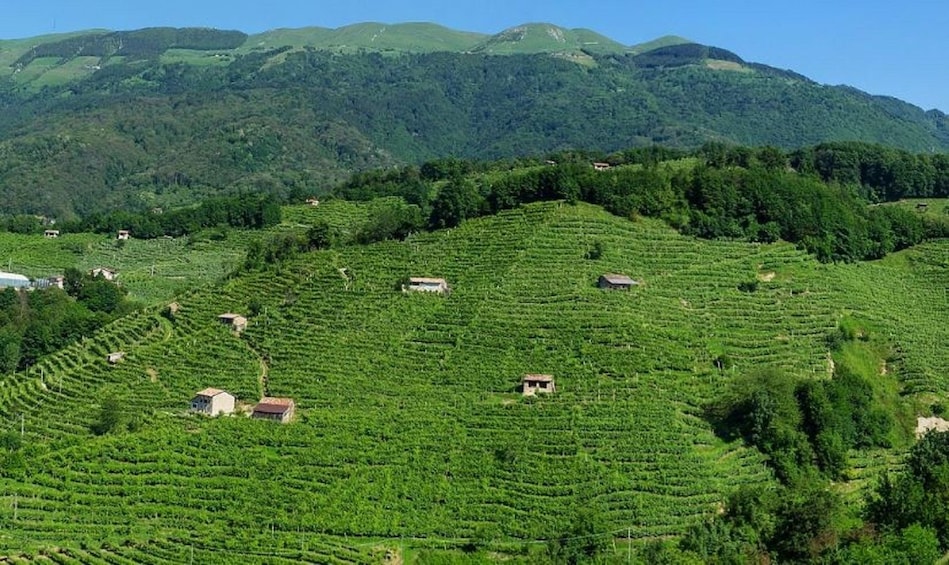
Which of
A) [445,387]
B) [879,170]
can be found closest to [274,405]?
[445,387]

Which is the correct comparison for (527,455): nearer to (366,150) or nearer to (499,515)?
(499,515)

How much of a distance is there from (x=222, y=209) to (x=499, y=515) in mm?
65421

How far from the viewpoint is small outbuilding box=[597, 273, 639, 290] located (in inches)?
1959

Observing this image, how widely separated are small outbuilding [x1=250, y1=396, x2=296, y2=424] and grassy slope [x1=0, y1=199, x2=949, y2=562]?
0.66m

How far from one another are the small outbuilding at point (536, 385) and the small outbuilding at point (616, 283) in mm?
9951

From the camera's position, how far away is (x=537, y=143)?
192m

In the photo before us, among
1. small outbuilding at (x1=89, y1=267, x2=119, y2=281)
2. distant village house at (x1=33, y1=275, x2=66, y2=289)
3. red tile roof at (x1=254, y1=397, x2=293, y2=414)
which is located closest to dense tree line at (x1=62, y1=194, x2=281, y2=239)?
small outbuilding at (x1=89, y1=267, x2=119, y2=281)

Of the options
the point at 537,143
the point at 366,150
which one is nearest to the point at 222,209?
the point at 366,150

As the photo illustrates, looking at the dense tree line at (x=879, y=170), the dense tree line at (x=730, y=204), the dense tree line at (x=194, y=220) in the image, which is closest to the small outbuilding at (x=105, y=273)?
the dense tree line at (x=194, y=220)

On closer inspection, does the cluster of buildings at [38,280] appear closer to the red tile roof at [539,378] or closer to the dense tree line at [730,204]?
the dense tree line at [730,204]

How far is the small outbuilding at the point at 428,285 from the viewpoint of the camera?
51.4 m

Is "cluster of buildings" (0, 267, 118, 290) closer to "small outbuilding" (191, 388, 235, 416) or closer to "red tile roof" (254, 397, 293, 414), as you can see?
"small outbuilding" (191, 388, 235, 416)

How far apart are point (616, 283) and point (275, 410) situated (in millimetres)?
18935

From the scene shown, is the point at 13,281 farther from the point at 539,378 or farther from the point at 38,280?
the point at 539,378
